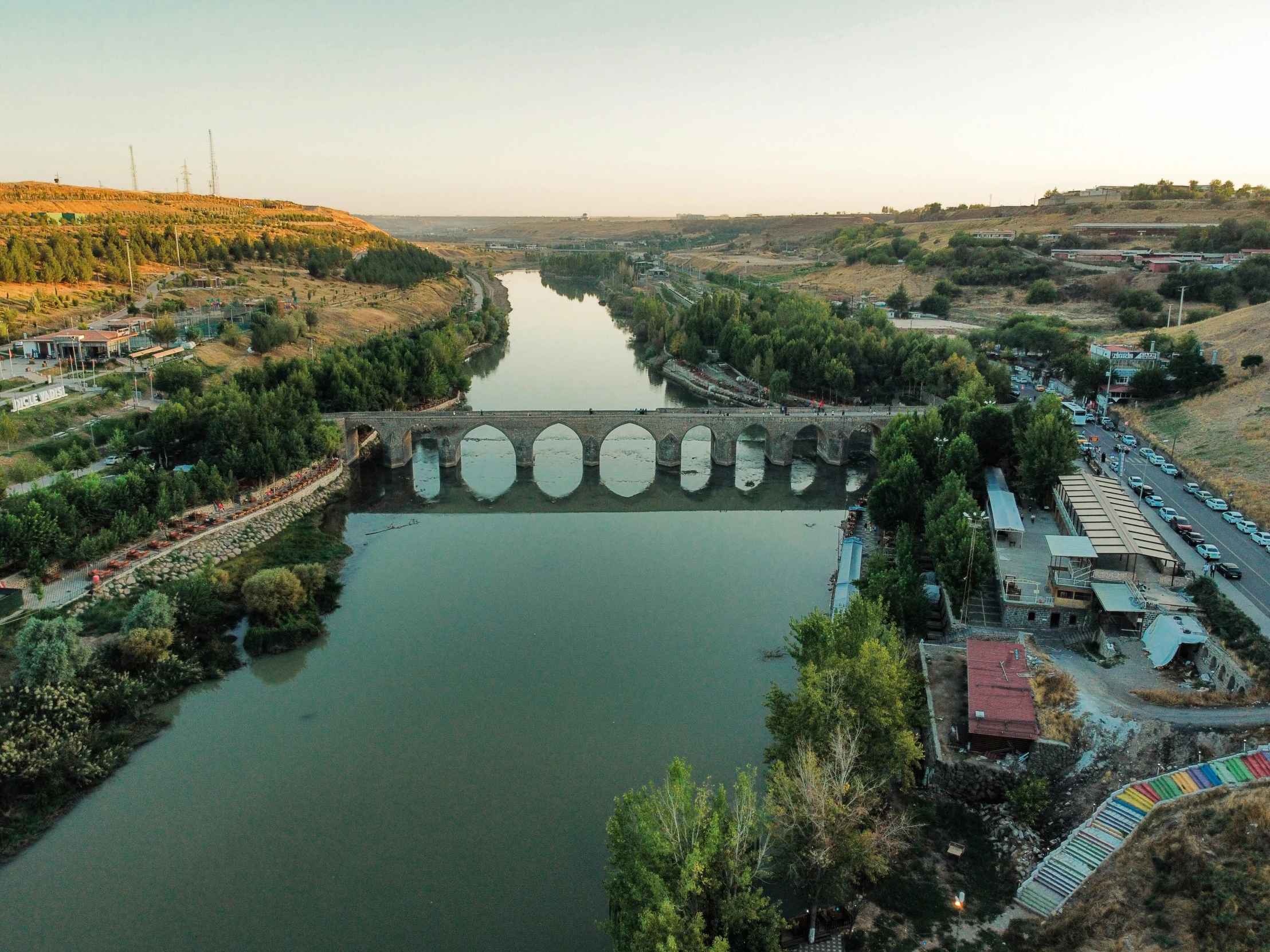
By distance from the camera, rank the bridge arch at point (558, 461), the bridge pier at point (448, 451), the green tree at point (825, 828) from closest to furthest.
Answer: the green tree at point (825, 828) < the bridge arch at point (558, 461) < the bridge pier at point (448, 451)

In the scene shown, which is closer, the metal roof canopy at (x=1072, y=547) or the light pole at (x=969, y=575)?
the metal roof canopy at (x=1072, y=547)

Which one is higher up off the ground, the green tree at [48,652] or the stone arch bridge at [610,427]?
the stone arch bridge at [610,427]

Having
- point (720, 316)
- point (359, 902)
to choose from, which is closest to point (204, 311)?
point (720, 316)

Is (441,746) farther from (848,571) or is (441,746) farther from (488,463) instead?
(488,463)

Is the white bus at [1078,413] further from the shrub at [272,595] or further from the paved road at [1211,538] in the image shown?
the shrub at [272,595]

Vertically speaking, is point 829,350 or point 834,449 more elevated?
point 829,350

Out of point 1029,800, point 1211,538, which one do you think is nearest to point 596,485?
point 1211,538

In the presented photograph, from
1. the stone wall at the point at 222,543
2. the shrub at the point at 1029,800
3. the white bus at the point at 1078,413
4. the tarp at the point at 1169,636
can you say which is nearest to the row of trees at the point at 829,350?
the white bus at the point at 1078,413
